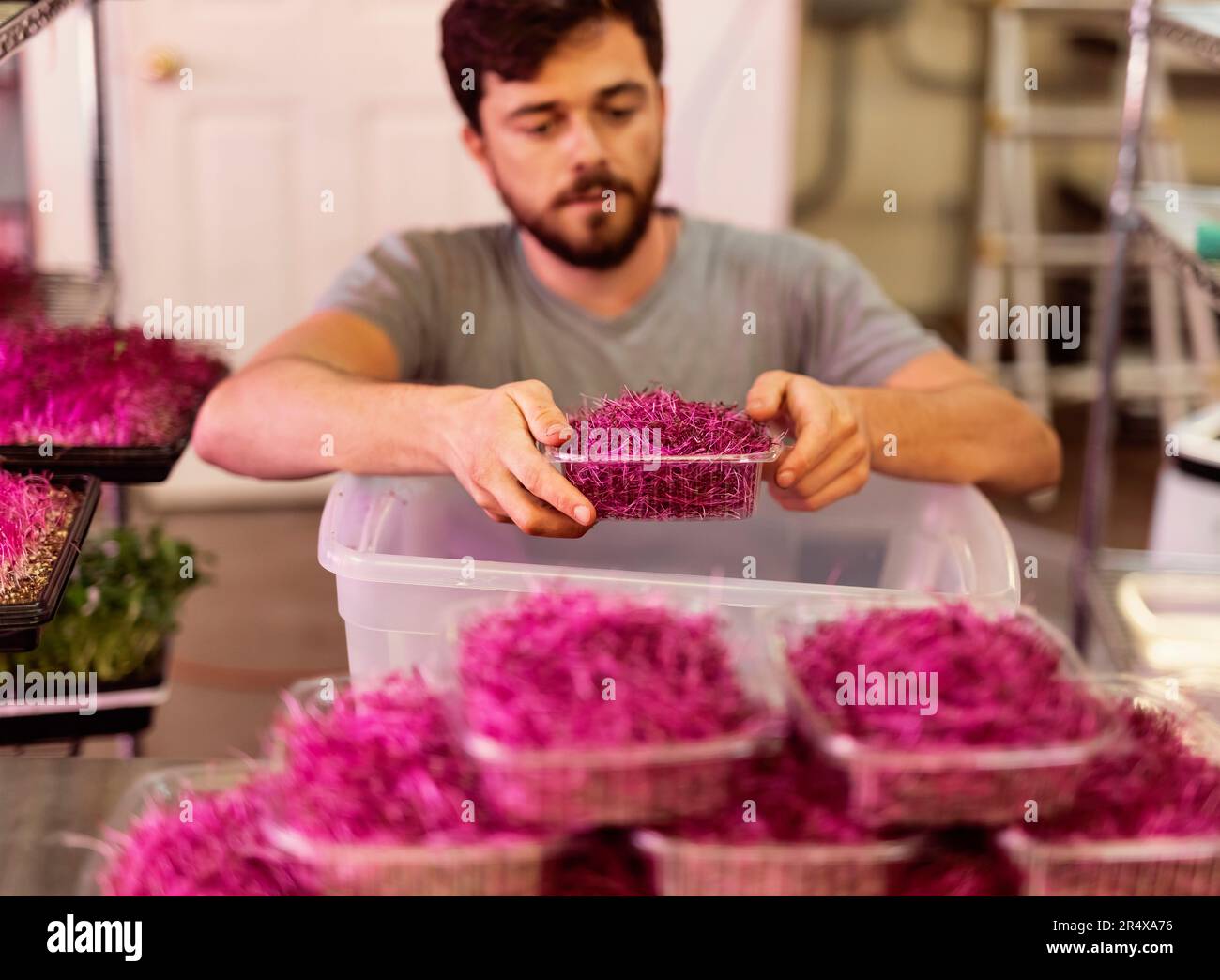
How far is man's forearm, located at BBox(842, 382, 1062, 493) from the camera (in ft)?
3.50

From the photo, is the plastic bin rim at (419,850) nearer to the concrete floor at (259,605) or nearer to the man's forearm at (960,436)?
the man's forearm at (960,436)

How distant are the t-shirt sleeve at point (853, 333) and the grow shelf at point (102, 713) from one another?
0.86 metres

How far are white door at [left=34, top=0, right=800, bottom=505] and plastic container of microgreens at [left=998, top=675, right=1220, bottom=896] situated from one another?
227cm

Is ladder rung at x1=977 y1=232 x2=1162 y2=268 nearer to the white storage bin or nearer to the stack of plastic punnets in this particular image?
the white storage bin

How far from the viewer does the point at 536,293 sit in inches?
49.3

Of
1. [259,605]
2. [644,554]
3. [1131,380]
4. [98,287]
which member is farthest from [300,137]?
[1131,380]

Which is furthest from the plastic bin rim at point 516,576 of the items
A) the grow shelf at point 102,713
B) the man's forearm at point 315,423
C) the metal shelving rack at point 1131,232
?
the metal shelving rack at point 1131,232

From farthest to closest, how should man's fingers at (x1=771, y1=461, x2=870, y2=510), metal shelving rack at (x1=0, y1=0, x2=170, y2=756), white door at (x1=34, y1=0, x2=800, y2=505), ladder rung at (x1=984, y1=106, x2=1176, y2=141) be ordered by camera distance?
1. ladder rung at (x1=984, y1=106, x2=1176, y2=141)
2. white door at (x1=34, y1=0, x2=800, y2=505)
3. metal shelving rack at (x1=0, y1=0, x2=170, y2=756)
4. man's fingers at (x1=771, y1=461, x2=870, y2=510)

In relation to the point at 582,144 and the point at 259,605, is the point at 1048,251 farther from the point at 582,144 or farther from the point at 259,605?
the point at 582,144

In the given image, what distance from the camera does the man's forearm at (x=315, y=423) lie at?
3.33 ft

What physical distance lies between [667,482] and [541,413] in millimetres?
103

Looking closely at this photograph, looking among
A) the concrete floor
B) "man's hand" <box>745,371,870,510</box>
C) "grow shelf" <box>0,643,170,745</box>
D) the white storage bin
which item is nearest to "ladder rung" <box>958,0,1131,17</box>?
the concrete floor
